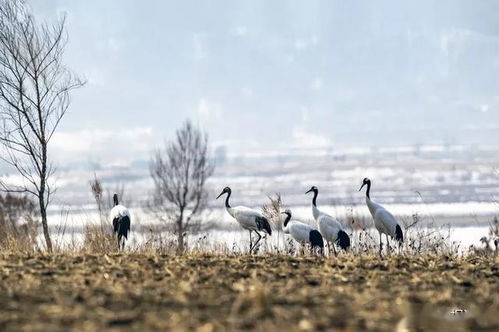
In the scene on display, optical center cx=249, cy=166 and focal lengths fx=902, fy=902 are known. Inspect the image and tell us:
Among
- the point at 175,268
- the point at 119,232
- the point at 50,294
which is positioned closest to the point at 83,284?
Result: the point at 50,294

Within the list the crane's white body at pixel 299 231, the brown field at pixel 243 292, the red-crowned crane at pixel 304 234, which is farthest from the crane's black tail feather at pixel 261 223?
the brown field at pixel 243 292

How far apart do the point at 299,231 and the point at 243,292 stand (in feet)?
36.0

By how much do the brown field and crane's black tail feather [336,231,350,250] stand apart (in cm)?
504

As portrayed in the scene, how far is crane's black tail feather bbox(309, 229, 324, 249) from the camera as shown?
1678 centimetres

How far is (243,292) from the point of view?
720 centimetres

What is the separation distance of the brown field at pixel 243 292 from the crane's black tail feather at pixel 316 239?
6.21 m

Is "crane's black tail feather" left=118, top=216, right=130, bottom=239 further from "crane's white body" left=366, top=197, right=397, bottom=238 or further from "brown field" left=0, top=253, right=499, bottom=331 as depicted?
"brown field" left=0, top=253, right=499, bottom=331

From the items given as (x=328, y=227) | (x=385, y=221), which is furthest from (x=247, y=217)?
(x=385, y=221)

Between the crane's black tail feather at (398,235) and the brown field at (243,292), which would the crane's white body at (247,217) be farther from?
the brown field at (243,292)

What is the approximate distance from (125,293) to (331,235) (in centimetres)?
1020

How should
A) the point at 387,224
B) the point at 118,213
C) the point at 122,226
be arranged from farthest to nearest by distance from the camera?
the point at 118,213 < the point at 122,226 < the point at 387,224

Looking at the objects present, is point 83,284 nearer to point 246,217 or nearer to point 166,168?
point 246,217

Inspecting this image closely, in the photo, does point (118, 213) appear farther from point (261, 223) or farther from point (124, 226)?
point (261, 223)

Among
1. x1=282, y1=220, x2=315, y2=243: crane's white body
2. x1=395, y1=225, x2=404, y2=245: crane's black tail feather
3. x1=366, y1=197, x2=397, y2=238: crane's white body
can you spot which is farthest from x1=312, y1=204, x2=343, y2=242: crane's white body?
x1=395, y1=225, x2=404, y2=245: crane's black tail feather
